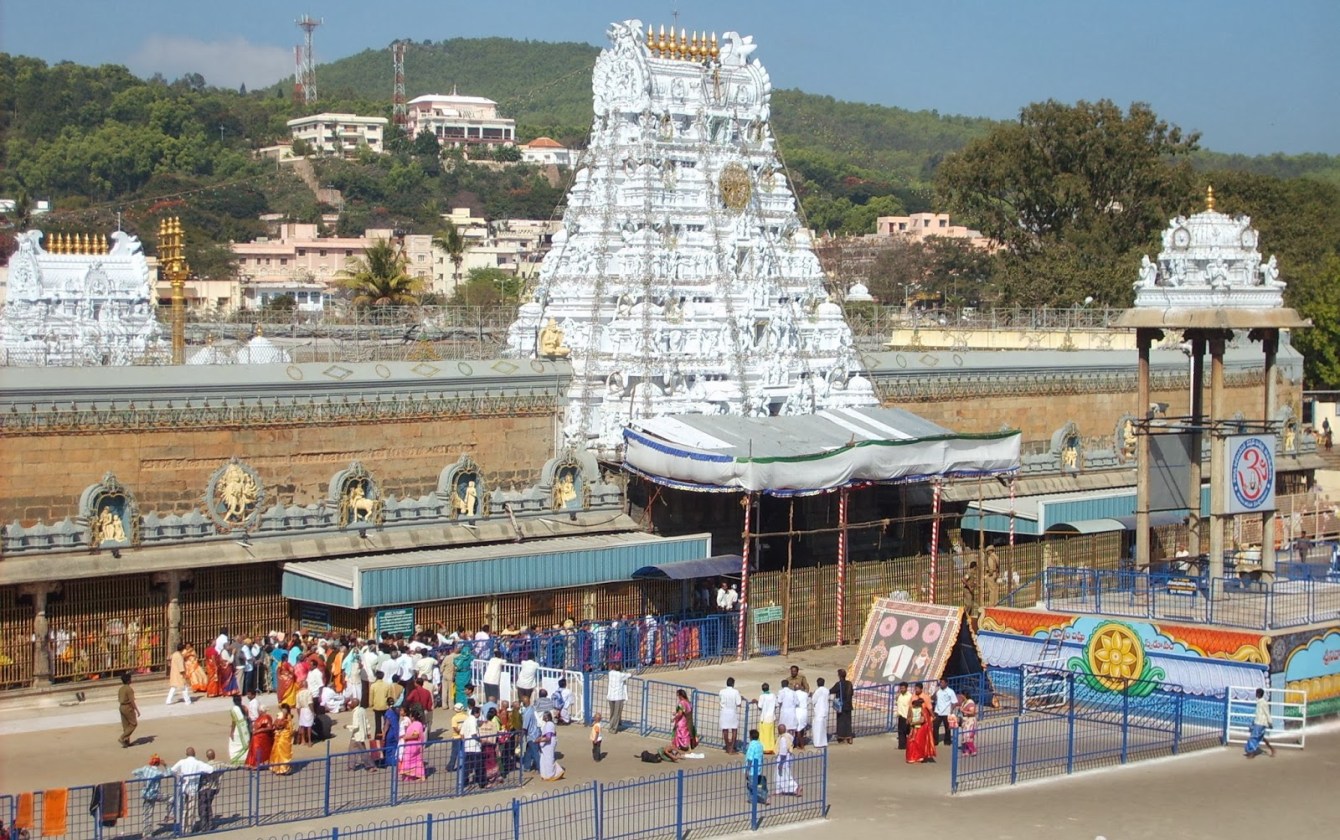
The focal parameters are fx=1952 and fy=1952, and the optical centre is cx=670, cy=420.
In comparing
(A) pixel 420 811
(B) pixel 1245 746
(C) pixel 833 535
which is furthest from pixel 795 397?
(A) pixel 420 811

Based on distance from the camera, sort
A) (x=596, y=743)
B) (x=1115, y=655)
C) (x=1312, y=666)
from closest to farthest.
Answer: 1. (x=596, y=743)
2. (x=1312, y=666)
3. (x=1115, y=655)

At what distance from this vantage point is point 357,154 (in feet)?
473

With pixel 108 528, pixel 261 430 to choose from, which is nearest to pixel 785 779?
pixel 108 528

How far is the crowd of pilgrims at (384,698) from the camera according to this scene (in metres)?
19.0

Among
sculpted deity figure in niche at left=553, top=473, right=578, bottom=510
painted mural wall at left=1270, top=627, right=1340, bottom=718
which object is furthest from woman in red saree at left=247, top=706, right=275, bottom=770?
painted mural wall at left=1270, top=627, right=1340, bottom=718

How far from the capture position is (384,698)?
20.9 meters

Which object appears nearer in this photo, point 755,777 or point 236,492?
point 755,777

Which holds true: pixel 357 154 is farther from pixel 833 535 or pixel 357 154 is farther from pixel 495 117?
pixel 833 535

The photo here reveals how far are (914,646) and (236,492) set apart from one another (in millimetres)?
9347

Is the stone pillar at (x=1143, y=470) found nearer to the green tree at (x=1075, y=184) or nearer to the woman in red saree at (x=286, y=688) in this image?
the woman in red saree at (x=286, y=688)

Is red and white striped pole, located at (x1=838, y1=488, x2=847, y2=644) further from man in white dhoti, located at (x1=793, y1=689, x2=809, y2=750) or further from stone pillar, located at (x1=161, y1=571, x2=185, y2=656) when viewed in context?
stone pillar, located at (x1=161, y1=571, x2=185, y2=656)

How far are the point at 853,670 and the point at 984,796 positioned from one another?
4.85 metres

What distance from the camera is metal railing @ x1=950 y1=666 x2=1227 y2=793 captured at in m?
20.1

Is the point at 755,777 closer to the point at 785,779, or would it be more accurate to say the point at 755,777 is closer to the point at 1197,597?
the point at 785,779
